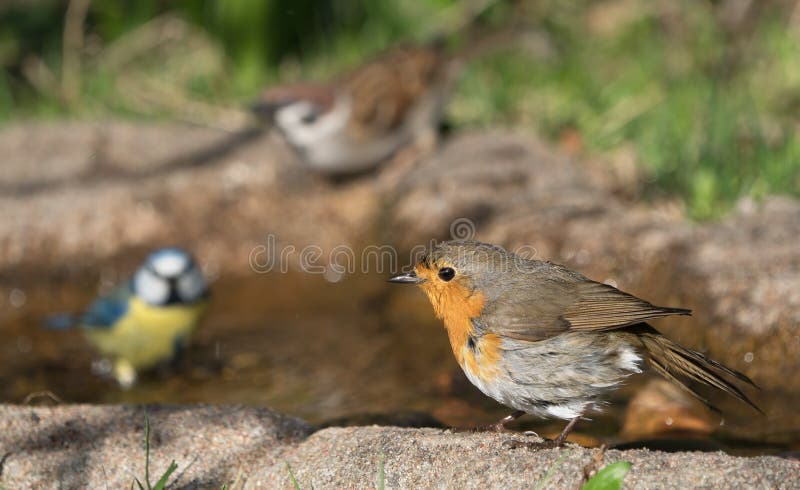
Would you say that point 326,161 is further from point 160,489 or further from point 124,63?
point 160,489

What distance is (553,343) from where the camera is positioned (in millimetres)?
3449

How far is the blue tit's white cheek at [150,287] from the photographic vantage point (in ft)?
18.0

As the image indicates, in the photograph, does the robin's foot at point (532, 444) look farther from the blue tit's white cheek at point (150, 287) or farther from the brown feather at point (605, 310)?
the blue tit's white cheek at point (150, 287)

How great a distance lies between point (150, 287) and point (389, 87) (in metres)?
2.79

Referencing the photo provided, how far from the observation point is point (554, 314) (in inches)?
139

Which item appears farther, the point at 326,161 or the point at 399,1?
the point at 399,1

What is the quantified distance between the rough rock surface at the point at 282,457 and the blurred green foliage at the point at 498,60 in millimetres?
4128

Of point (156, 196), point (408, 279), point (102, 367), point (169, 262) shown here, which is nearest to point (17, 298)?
point (102, 367)

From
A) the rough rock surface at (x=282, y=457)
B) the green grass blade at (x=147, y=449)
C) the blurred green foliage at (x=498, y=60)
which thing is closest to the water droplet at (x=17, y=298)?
the blurred green foliage at (x=498, y=60)

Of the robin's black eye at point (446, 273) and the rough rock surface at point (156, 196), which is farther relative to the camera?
the rough rock surface at point (156, 196)

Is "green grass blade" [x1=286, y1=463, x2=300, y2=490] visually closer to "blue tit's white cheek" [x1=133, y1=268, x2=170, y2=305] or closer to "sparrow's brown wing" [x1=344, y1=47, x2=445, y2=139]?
"blue tit's white cheek" [x1=133, y1=268, x2=170, y2=305]

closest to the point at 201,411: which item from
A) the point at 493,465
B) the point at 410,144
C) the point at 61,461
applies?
the point at 61,461

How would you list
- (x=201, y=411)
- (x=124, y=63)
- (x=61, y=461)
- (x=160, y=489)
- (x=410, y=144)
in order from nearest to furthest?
(x=160, y=489) → (x=61, y=461) → (x=201, y=411) → (x=410, y=144) → (x=124, y=63)

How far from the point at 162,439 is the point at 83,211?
11.2ft
